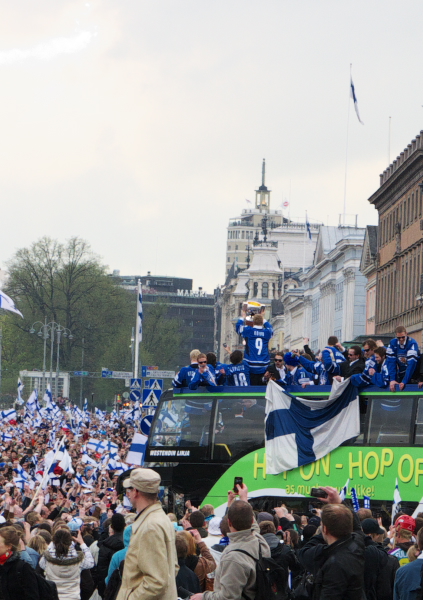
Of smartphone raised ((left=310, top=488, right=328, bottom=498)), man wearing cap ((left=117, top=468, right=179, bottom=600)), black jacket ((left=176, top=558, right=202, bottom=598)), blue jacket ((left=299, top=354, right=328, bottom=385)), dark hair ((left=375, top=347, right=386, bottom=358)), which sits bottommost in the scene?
black jacket ((left=176, top=558, right=202, bottom=598))

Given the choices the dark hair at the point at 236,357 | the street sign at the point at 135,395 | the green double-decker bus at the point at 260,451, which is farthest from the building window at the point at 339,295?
the green double-decker bus at the point at 260,451

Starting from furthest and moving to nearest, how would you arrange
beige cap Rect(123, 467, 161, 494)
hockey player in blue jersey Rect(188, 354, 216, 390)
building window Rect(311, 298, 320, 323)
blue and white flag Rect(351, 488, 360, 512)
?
building window Rect(311, 298, 320, 323)
hockey player in blue jersey Rect(188, 354, 216, 390)
blue and white flag Rect(351, 488, 360, 512)
beige cap Rect(123, 467, 161, 494)

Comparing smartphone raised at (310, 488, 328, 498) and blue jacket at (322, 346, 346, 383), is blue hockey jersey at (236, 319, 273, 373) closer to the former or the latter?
blue jacket at (322, 346, 346, 383)

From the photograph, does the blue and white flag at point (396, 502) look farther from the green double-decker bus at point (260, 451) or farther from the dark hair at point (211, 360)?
the dark hair at point (211, 360)

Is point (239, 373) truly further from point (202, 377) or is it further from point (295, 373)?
point (295, 373)

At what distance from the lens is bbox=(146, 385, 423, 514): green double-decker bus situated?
53.3ft

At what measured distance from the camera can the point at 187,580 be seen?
29.6ft

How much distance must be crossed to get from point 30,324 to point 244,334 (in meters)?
88.0

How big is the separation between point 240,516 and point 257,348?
1109 centimetres

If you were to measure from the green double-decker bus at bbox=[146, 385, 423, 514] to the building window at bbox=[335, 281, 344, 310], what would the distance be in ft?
270

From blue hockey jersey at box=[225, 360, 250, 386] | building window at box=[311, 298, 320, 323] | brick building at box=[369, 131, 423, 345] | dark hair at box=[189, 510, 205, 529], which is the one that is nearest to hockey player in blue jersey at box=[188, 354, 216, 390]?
blue hockey jersey at box=[225, 360, 250, 386]

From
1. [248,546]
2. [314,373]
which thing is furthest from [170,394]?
[248,546]

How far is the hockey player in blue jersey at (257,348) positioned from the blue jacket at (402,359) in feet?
6.97

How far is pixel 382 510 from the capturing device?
1622 centimetres
